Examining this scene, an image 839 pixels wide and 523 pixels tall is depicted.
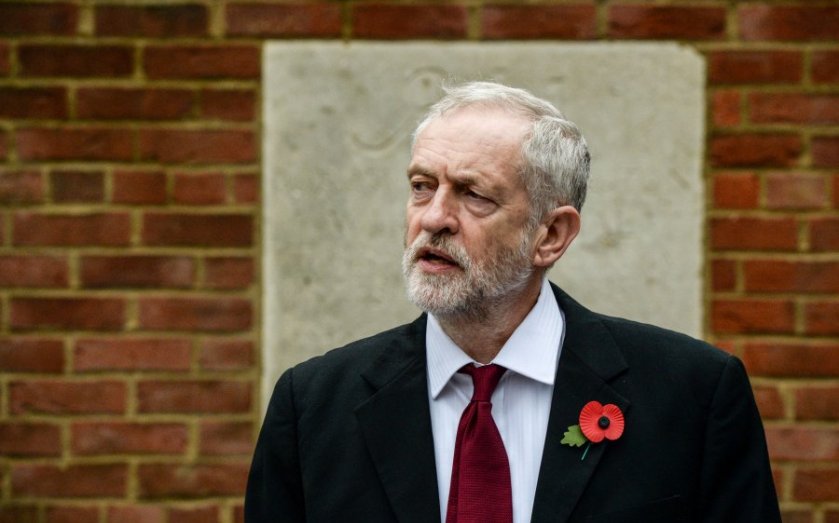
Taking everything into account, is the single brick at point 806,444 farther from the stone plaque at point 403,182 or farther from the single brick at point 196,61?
the single brick at point 196,61

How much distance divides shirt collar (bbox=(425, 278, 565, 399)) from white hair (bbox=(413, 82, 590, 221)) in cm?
21

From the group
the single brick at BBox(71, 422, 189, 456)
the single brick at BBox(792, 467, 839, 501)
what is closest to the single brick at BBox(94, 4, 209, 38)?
the single brick at BBox(71, 422, 189, 456)

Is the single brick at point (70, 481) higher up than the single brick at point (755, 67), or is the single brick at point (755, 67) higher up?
the single brick at point (755, 67)

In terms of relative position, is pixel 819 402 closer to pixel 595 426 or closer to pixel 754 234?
pixel 754 234

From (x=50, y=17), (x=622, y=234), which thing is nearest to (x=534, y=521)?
(x=622, y=234)

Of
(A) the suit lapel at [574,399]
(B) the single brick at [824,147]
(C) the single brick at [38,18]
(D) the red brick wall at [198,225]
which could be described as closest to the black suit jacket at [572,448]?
(A) the suit lapel at [574,399]

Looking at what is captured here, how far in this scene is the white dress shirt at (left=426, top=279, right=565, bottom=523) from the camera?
2.09 meters

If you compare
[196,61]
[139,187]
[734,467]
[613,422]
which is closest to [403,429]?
[613,422]

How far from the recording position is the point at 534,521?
6.55 feet

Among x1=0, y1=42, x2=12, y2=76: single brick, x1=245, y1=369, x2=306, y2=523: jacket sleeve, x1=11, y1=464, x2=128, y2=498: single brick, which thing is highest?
x1=0, y1=42, x2=12, y2=76: single brick

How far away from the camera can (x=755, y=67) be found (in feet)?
10.7

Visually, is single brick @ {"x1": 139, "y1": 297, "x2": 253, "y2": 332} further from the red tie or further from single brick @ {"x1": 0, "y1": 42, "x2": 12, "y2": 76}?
the red tie

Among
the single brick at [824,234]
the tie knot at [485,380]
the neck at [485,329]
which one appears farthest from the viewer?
the single brick at [824,234]

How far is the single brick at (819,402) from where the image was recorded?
10.7 feet
